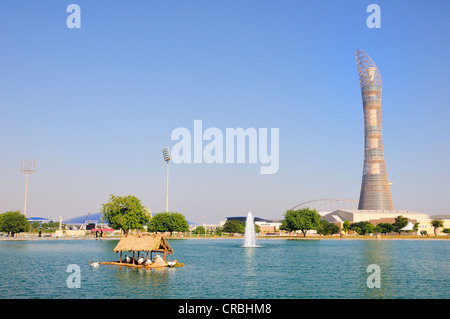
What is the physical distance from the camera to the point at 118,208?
120 m

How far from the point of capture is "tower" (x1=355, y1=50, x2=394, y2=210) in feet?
612

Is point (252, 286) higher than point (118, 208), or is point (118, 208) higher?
point (118, 208)

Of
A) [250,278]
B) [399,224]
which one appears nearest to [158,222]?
[399,224]

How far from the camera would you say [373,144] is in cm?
18612

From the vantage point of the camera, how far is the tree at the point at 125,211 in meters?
118

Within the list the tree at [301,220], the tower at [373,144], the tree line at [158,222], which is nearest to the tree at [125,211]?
the tree line at [158,222]

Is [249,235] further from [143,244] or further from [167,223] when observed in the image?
[143,244]

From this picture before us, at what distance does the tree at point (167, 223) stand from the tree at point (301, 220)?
33849 millimetres

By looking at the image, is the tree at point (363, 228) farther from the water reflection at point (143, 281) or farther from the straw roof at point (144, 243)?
the water reflection at point (143, 281)

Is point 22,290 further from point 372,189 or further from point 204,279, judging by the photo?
point 372,189

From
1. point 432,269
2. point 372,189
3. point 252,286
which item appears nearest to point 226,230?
point 372,189

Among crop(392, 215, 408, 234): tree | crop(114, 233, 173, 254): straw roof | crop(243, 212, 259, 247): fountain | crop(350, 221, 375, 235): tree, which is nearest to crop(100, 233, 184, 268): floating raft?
crop(114, 233, 173, 254): straw roof
